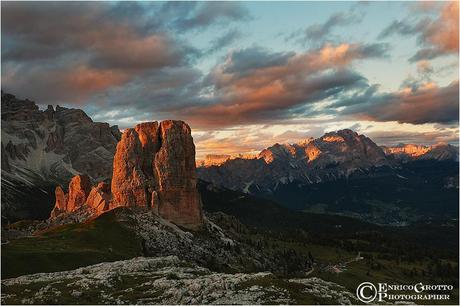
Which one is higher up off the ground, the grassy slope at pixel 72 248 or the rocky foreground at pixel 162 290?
the rocky foreground at pixel 162 290

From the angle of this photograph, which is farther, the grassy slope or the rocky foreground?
the grassy slope

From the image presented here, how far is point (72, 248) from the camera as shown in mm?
146500

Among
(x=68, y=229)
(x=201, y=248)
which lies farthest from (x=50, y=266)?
(x=201, y=248)

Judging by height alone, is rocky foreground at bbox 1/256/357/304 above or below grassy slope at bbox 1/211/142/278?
above

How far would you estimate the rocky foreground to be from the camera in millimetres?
73375

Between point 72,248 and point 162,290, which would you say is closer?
point 162,290

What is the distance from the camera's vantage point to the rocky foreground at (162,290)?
73375mm

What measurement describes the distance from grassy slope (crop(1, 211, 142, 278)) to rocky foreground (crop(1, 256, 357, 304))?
21794mm

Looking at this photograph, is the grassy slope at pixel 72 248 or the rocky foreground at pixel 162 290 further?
the grassy slope at pixel 72 248

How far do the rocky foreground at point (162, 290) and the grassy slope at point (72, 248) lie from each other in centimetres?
2179

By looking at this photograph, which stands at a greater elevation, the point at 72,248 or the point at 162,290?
the point at 162,290

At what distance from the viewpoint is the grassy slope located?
119562 millimetres

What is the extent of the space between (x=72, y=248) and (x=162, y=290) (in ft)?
244

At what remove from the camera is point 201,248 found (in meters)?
192
